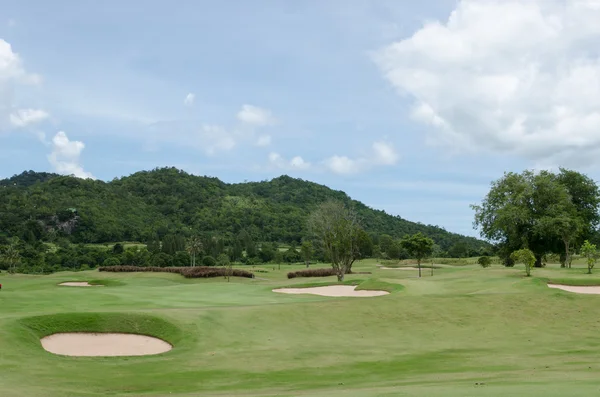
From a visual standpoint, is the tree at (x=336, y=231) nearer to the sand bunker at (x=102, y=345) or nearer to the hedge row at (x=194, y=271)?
the hedge row at (x=194, y=271)

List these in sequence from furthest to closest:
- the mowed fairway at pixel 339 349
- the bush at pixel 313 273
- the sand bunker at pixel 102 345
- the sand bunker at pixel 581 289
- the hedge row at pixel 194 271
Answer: the bush at pixel 313 273
the hedge row at pixel 194 271
the sand bunker at pixel 581 289
the sand bunker at pixel 102 345
the mowed fairway at pixel 339 349

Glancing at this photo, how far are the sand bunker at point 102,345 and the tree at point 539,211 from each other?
146 feet

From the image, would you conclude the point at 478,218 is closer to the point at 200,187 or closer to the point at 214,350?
the point at 214,350

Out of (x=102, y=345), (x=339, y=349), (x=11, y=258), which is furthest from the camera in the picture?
(x=11, y=258)

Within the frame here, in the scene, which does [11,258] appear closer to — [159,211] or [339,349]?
[159,211]

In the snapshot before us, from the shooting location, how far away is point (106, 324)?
23.5 m

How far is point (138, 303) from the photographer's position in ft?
106

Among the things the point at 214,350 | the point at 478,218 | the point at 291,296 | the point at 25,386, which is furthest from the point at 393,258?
the point at 25,386

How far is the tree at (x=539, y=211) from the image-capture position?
183ft

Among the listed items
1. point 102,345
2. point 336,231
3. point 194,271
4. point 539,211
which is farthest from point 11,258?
point 539,211

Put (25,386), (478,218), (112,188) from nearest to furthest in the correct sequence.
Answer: (25,386)
(478,218)
(112,188)

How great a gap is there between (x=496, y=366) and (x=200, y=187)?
15050cm

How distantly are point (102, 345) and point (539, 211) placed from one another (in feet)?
165

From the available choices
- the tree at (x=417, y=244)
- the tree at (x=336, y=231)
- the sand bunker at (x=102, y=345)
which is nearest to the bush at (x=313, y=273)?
the tree at (x=336, y=231)
